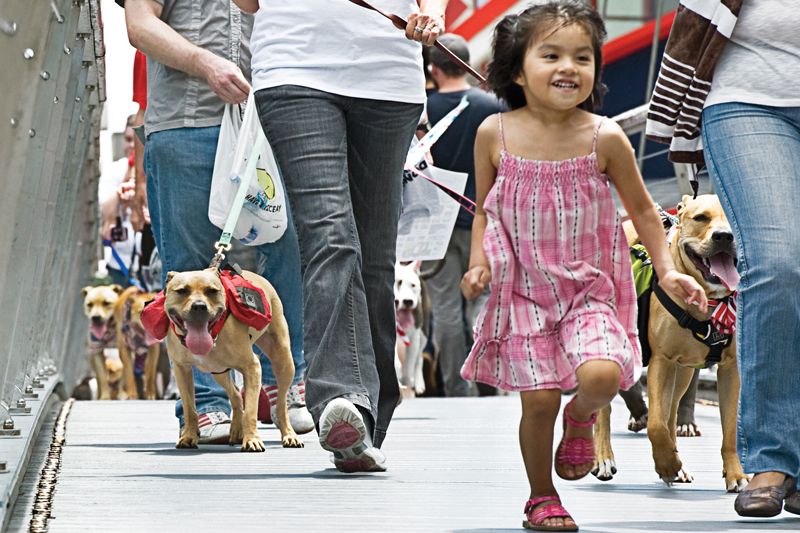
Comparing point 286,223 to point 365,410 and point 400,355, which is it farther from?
point 400,355

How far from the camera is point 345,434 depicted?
526 cm

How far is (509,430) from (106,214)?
339 inches

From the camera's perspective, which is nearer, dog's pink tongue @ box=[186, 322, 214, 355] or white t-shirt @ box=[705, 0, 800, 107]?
white t-shirt @ box=[705, 0, 800, 107]

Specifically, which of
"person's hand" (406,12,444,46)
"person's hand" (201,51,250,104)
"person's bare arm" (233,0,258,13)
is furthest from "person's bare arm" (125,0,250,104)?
"person's hand" (406,12,444,46)

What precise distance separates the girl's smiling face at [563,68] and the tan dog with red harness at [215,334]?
2.49m

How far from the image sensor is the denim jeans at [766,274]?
4.73m

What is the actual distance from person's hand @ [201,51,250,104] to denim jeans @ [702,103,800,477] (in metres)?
2.06

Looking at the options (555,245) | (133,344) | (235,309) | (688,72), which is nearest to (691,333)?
(688,72)

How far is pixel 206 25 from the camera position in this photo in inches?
272

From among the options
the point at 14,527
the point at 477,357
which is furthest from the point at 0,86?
the point at 477,357

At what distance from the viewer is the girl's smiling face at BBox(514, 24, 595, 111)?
4477 mm

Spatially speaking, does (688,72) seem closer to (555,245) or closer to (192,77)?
(555,245)

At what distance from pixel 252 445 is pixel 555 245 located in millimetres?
2407

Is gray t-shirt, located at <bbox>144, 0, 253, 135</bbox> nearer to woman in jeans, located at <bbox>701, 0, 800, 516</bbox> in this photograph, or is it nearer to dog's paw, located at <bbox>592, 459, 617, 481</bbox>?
dog's paw, located at <bbox>592, 459, 617, 481</bbox>
